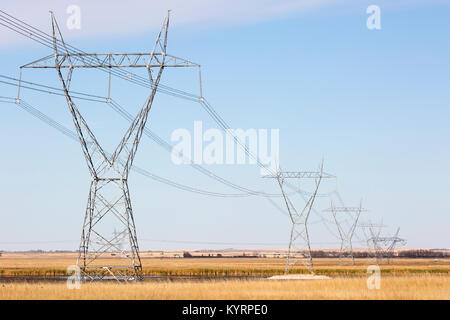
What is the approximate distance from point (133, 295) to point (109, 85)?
71.5ft

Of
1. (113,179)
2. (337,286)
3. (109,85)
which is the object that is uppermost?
(109,85)

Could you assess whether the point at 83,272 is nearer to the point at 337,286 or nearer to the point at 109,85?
the point at 109,85

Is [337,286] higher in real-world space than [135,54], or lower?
lower
